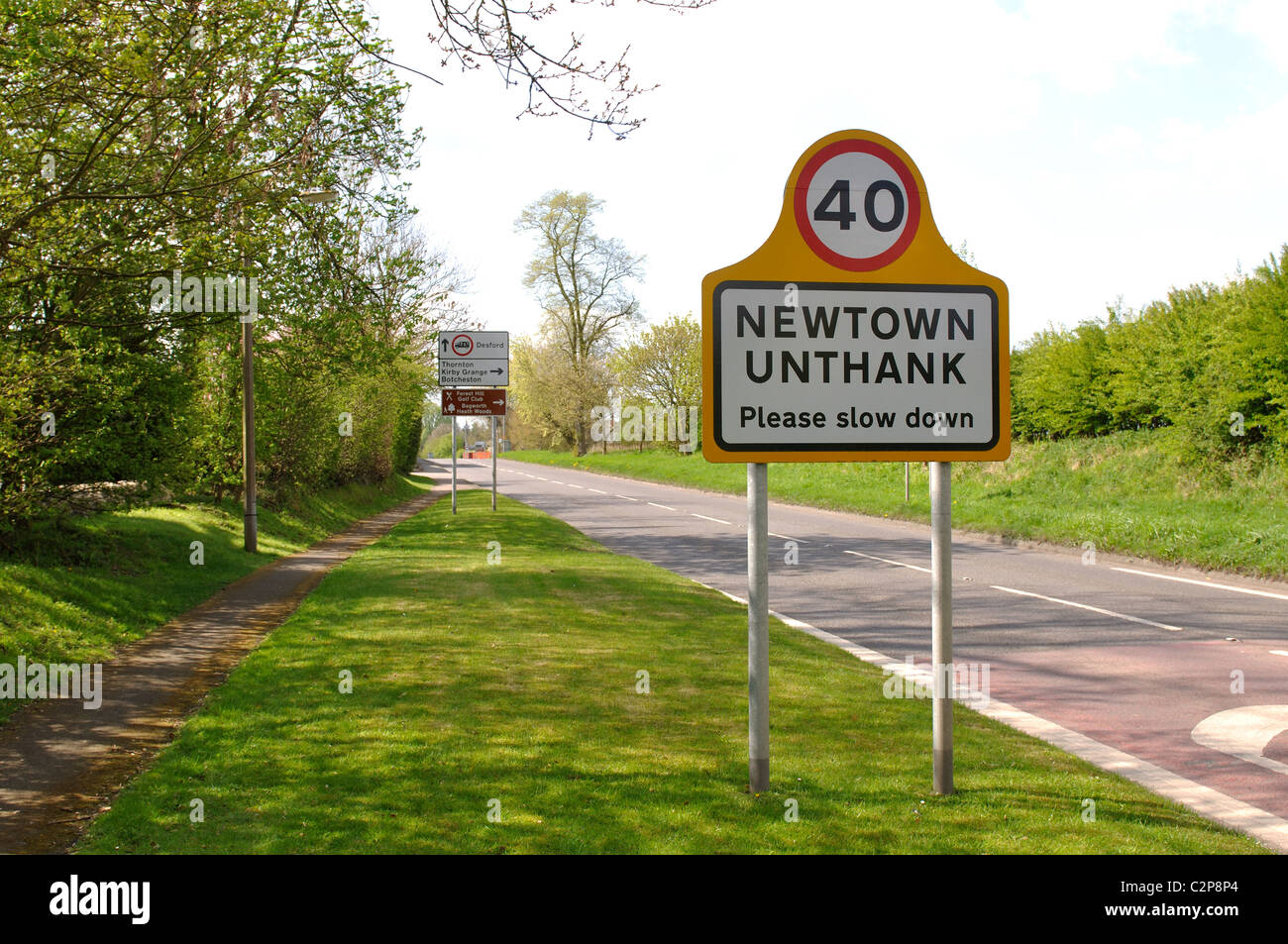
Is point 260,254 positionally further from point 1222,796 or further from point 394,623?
point 1222,796

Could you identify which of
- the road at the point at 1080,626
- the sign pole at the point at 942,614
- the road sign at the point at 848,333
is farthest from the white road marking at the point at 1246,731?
the road sign at the point at 848,333

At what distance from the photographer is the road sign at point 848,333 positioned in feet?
→ 15.8

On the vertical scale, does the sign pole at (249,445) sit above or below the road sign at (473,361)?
below

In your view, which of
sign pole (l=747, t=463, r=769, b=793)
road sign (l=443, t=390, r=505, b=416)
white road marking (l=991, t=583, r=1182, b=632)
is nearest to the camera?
sign pole (l=747, t=463, r=769, b=793)

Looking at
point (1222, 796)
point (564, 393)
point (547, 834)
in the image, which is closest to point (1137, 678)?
point (1222, 796)

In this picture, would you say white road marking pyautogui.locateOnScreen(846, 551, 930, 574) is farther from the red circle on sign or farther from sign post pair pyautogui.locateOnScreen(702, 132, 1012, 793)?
the red circle on sign

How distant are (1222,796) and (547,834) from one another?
12.2 ft

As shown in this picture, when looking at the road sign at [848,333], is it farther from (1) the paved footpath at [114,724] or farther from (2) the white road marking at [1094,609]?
(2) the white road marking at [1094,609]

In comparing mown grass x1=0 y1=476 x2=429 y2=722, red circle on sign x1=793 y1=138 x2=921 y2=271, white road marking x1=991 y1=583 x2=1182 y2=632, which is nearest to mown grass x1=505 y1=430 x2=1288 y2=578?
white road marking x1=991 y1=583 x2=1182 y2=632

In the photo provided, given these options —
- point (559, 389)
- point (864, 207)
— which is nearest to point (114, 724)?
point (864, 207)

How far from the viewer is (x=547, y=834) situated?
442 cm

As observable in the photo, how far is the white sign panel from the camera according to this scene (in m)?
4.82

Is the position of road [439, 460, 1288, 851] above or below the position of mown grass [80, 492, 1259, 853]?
below

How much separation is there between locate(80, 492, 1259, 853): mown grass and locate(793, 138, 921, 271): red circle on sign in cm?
268
